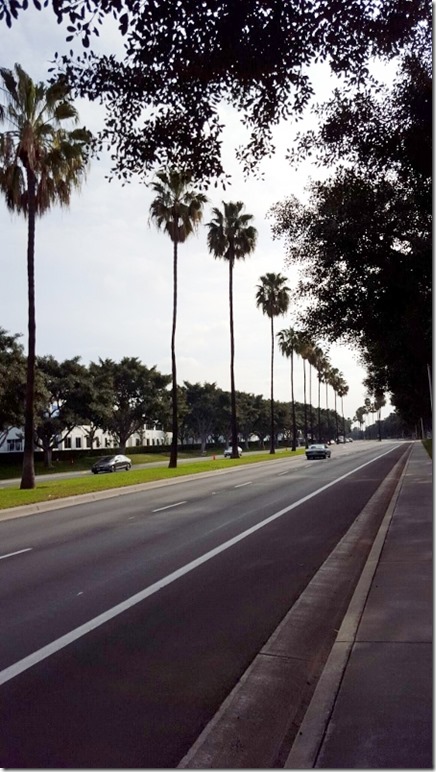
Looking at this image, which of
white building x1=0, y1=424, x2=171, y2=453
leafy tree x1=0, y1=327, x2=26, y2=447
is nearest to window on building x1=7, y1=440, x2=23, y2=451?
white building x1=0, y1=424, x2=171, y2=453

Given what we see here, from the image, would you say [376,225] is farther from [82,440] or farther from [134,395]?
[82,440]

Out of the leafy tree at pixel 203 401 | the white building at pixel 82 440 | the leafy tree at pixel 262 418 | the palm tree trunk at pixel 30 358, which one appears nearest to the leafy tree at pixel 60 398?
the white building at pixel 82 440

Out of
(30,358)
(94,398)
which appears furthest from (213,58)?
(94,398)

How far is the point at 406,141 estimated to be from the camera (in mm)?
10062

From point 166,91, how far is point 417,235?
6238 millimetres

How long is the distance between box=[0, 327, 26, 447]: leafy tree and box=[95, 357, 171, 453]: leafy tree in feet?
84.5

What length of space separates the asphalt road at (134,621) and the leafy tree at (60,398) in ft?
146

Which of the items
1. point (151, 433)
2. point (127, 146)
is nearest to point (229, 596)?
point (127, 146)

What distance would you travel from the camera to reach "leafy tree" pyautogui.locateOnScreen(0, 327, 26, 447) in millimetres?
45094

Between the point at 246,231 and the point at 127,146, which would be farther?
the point at 246,231

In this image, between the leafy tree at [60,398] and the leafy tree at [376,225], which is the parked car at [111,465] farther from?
the leafy tree at [376,225]

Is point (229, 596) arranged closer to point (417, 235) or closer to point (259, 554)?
point (259, 554)

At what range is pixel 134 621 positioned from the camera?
7055 millimetres

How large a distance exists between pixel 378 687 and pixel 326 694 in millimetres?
360
